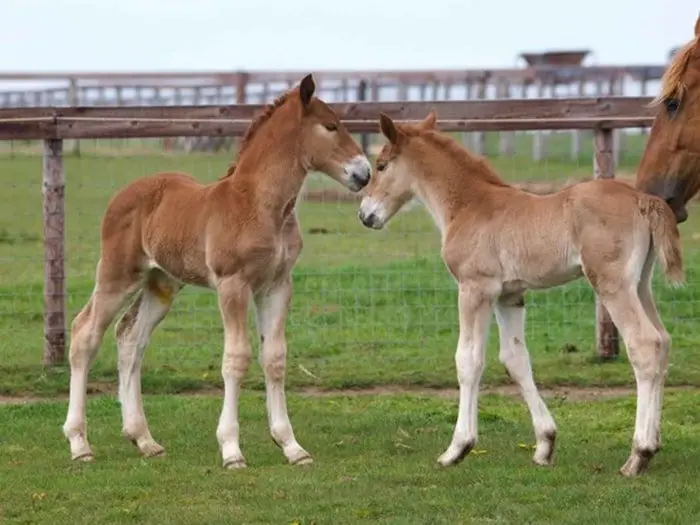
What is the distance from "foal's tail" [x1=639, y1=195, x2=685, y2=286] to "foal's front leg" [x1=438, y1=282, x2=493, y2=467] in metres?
0.92

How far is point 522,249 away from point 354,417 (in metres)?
2.32

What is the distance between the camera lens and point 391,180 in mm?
8164

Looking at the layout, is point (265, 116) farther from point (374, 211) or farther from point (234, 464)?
point (234, 464)

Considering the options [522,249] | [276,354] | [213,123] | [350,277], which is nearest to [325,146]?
[276,354]

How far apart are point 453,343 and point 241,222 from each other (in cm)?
444

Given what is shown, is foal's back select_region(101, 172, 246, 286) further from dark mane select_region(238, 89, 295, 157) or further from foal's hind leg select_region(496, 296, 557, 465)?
foal's hind leg select_region(496, 296, 557, 465)

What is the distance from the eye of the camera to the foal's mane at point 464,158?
26.2ft

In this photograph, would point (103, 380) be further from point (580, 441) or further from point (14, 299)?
point (580, 441)

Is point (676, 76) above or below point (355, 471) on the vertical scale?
above

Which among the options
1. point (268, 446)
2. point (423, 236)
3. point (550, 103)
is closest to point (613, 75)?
point (423, 236)

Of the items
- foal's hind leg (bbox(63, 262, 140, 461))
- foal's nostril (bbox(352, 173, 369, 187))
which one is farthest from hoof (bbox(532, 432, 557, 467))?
foal's hind leg (bbox(63, 262, 140, 461))

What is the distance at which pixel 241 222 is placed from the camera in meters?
7.84

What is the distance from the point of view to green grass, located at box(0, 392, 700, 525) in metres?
6.61

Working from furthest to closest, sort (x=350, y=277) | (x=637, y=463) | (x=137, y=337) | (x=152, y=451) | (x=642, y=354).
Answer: (x=350, y=277)
(x=137, y=337)
(x=152, y=451)
(x=637, y=463)
(x=642, y=354)
